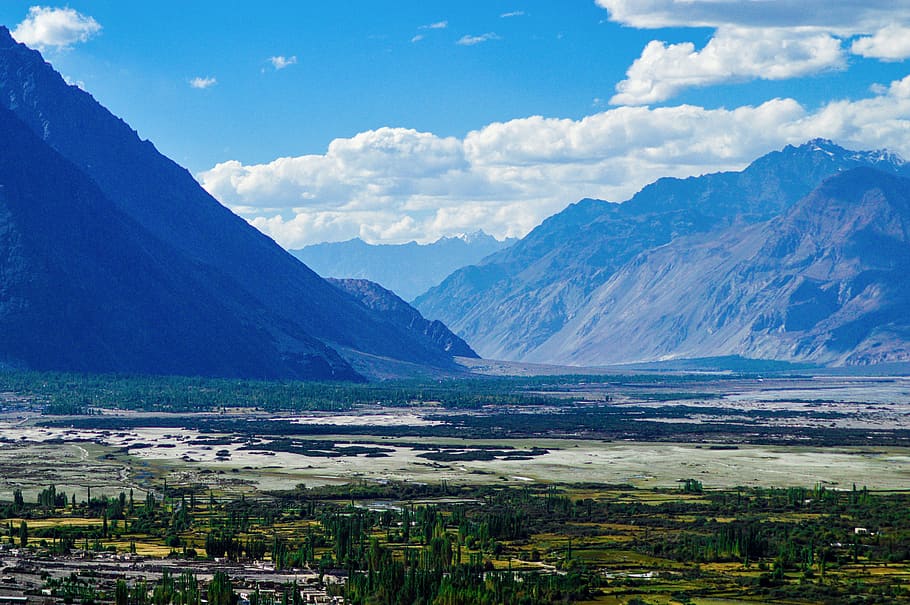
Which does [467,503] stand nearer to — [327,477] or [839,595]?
[327,477]

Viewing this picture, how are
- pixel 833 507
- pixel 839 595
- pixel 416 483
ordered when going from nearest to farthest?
pixel 839 595, pixel 833 507, pixel 416 483

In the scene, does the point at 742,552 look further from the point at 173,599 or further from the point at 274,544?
the point at 173,599

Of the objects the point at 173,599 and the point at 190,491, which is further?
the point at 190,491

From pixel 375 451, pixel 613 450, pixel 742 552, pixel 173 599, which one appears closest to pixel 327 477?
pixel 375 451

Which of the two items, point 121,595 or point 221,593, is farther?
point 221,593

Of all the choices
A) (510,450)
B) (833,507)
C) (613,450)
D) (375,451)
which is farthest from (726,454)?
(833,507)

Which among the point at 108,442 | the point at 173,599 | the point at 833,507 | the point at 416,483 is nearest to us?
the point at 173,599

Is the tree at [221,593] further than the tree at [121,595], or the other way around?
the tree at [221,593]

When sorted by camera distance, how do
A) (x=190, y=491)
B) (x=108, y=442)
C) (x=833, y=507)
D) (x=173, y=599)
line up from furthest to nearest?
(x=108, y=442), (x=190, y=491), (x=833, y=507), (x=173, y=599)

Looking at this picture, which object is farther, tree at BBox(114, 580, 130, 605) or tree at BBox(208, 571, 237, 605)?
tree at BBox(208, 571, 237, 605)
